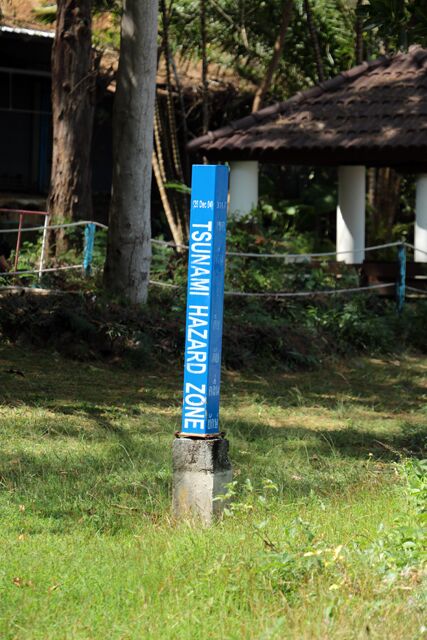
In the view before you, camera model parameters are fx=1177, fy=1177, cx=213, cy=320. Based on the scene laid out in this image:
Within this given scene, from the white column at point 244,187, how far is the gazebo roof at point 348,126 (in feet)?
0.88

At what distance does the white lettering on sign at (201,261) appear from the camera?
6.69 metres

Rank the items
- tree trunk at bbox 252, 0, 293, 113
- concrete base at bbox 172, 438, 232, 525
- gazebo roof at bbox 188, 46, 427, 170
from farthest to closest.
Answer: tree trunk at bbox 252, 0, 293, 113 < gazebo roof at bbox 188, 46, 427, 170 < concrete base at bbox 172, 438, 232, 525

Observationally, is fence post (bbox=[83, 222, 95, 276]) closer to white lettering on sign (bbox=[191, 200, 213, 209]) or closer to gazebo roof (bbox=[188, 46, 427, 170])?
gazebo roof (bbox=[188, 46, 427, 170])

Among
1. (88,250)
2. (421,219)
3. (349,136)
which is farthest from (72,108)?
(421,219)

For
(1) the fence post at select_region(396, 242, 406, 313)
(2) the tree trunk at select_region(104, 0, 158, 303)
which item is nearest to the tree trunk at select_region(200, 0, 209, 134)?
(1) the fence post at select_region(396, 242, 406, 313)

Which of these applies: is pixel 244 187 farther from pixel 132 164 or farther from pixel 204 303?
pixel 204 303

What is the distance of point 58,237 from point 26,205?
630 centimetres

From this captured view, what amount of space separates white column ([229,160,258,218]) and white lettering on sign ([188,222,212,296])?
1122 centimetres

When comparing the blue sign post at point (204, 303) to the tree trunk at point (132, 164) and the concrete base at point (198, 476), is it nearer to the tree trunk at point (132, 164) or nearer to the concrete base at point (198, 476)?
the concrete base at point (198, 476)

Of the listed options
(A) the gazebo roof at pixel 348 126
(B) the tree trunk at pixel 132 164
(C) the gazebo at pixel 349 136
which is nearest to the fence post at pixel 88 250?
(B) the tree trunk at pixel 132 164

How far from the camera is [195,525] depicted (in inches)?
254

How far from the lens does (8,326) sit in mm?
12930

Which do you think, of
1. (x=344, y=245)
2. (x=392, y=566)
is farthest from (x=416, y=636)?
(x=344, y=245)

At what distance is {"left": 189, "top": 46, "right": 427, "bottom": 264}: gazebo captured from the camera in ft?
55.4
